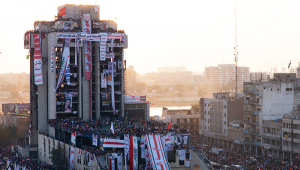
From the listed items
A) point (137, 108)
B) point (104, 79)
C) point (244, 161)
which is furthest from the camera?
point (137, 108)

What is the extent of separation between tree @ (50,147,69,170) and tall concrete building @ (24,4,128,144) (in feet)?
22.3

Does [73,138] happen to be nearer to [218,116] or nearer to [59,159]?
[59,159]

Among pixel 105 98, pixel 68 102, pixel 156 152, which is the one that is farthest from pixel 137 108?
pixel 156 152

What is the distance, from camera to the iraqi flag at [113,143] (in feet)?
138

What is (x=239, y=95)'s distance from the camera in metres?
69.4

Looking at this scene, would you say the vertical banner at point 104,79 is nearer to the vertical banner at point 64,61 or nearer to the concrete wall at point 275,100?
the vertical banner at point 64,61

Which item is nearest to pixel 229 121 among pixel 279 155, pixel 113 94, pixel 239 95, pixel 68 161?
pixel 239 95

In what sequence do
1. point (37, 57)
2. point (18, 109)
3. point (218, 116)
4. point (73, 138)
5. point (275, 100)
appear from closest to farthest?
point (73, 138) → point (275, 100) → point (37, 57) → point (218, 116) → point (18, 109)

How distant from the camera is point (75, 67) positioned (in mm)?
58531

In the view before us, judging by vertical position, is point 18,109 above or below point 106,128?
below

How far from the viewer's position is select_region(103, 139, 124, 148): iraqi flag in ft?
138

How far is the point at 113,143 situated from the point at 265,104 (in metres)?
23.7

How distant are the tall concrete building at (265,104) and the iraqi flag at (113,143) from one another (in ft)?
70.9

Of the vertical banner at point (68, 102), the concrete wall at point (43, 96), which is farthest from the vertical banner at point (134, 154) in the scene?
the concrete wall at point (43, 96)
